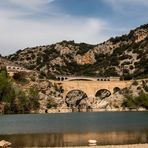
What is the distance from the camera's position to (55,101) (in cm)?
15975

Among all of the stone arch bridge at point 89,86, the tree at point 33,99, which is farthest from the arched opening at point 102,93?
the tree at point 33,99

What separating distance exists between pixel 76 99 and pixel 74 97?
165 centimetres

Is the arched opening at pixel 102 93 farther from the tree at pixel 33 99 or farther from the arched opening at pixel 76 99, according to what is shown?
the tree at pixel 33 99

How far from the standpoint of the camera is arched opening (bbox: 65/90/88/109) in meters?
173

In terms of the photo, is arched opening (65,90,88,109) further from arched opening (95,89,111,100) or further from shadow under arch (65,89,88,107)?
arched opening (95,89,111,100)

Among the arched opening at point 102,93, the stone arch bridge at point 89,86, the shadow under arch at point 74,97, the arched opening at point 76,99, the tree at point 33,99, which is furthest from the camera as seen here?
the shadow under arch at point 74,97

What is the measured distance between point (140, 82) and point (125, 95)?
32.5 feet

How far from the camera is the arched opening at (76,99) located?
17338cm

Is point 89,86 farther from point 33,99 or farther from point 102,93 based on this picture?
point 33,99

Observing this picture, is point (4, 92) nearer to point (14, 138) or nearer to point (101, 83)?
point (101, 83)

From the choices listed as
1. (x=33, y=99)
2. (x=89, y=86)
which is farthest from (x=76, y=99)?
(x=33, y=99)

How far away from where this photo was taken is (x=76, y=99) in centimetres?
17875

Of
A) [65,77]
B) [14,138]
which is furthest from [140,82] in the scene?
[14,138]

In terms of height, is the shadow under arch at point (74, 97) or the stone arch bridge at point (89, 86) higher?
the stone arch bridge at point (89, 86)
